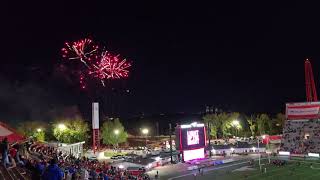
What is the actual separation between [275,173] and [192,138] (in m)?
17.4

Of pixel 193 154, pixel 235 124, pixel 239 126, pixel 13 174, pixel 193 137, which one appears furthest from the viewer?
pixel 239 126

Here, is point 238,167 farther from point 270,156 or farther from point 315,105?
point 315,105

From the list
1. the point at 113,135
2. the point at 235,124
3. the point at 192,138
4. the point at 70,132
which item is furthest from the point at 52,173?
the point at 235,124

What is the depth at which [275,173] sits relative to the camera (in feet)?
187

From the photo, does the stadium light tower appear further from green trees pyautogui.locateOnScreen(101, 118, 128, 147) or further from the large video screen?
the large video screen

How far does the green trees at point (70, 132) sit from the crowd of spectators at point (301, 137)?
44659mm

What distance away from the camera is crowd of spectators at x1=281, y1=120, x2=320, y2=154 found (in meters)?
75.8

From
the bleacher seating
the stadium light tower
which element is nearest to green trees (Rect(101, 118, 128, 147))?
the stadium light tower

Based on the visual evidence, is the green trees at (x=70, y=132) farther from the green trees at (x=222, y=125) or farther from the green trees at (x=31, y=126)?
the green trees at (x=222, y=125)

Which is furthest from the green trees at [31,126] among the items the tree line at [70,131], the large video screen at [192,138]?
the large video screen at [192,138]

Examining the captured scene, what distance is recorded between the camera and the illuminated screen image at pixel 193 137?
7001cm

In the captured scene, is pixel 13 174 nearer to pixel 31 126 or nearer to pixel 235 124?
pixel 31 126

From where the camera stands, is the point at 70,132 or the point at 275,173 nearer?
the point at 275,173

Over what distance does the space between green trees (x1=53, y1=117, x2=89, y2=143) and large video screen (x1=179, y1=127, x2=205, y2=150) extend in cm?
3197
